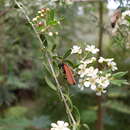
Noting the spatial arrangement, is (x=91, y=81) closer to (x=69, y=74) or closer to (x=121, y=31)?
(x=69, y=74)

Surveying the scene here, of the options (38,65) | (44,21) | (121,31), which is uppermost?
(44,21)

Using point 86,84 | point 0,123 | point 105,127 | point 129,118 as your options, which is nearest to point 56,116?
point 105,127

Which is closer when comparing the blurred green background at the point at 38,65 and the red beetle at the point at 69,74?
the red beetle at the point at 69,74

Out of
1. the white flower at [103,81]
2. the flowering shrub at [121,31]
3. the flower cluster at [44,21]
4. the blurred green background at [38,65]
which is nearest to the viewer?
the white flower at [103,81]

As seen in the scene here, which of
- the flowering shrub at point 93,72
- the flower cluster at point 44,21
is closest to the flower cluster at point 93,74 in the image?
the flowering shrub at point 93,72

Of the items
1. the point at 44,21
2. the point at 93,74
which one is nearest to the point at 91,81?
the point at 93,74

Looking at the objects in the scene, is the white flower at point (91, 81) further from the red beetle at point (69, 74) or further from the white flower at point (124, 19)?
the white flower at point (124, 19)

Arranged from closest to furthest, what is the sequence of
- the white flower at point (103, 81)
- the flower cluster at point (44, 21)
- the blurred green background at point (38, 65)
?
the white flower at point (103, 81) → the flower cluster at point (44, 21) → the blurred green background at point (38, 65)
